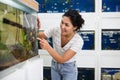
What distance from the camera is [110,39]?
3234mm

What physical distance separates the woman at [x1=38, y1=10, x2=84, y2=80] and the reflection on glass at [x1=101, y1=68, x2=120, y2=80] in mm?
811

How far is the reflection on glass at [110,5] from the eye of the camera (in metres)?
3.20

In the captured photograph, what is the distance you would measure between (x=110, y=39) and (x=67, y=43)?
955 millimetres

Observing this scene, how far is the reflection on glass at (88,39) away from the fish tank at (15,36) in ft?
5.44

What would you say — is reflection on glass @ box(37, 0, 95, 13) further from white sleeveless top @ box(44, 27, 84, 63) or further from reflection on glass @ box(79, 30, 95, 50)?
white sleeveless top @ box(44, 27, 84, 63)

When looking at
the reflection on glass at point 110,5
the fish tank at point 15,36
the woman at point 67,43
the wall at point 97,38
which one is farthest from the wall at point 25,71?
the reflection on glass at point 110,5

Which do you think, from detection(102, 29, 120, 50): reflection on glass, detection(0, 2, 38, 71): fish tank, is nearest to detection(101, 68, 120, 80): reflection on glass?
detection(102, 29, 120, 50): reflection on glass

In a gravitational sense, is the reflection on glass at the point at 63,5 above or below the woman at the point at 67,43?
above

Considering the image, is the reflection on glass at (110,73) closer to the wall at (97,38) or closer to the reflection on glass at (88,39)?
the wall at (97,38)

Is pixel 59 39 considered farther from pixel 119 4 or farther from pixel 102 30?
pixel 119 4

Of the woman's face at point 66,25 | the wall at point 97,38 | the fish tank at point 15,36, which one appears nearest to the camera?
the fish tank at point 15,36

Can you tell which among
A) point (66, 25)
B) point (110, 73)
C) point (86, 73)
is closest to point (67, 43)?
point (66, 25)

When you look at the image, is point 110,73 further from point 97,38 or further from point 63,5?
point 63,5

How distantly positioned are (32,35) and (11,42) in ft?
1.58
